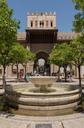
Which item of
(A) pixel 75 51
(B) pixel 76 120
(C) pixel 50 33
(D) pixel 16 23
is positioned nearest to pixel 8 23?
(D) pixel 16 23

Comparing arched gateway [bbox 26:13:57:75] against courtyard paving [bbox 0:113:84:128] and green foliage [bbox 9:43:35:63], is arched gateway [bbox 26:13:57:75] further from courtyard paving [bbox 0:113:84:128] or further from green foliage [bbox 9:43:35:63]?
courtyard paving [bbox 0:113:84:128]

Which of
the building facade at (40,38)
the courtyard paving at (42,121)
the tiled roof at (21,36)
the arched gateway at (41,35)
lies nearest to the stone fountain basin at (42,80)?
the courtyard paving at (42,121)

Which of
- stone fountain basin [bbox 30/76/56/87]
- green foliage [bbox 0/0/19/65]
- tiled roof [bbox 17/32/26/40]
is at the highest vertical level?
green foliage [bbox 0/0/19/65]

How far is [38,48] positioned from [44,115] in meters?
43.4

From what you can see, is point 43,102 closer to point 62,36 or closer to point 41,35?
point 41,35

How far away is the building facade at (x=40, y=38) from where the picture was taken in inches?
2096

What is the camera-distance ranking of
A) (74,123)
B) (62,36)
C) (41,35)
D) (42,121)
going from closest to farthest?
(74,123), (42,121), (41,35), (62,36)

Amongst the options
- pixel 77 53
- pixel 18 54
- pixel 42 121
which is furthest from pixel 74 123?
pixel 18 54

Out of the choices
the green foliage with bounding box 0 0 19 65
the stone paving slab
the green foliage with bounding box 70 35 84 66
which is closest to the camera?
the stone paving slab

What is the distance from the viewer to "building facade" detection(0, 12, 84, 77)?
53250mm

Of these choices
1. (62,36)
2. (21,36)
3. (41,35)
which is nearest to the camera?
(41,35)

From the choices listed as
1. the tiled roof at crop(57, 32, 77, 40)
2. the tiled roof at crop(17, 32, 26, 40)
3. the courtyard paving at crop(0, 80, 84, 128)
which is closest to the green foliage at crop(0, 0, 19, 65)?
the courtyard paving at crop(0, 80, 84, 128)

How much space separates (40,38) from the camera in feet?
179

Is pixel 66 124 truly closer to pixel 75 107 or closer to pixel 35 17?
pixel 75 107
